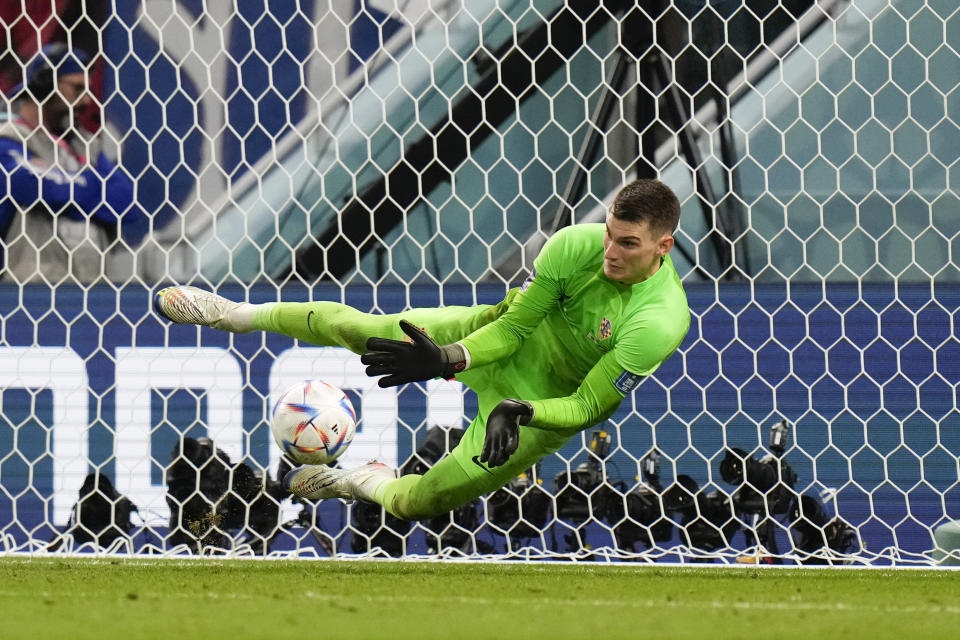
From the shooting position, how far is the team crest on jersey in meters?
3.77

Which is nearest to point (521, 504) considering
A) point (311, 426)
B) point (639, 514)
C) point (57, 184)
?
point (639, 514)

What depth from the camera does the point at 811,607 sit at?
9.94 ft

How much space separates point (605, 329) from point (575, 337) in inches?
7.3

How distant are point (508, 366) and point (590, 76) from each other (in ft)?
7.53

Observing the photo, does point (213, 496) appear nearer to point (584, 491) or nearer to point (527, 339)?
point (584, 491)

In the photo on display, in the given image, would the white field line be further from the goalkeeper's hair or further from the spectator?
the spectator

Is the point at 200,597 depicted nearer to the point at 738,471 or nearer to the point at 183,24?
the point at 738,471

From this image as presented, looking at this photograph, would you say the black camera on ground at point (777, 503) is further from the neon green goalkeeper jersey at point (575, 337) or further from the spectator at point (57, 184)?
the spectator at point (57, 184)

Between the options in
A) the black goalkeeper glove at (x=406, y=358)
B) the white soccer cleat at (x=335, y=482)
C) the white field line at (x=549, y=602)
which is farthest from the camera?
the white soccer cleat at (x=335, y=482)

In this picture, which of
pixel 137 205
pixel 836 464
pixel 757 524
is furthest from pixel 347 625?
pixel 137 205

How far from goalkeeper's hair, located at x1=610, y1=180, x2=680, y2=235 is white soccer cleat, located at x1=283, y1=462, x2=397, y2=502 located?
1303 millimetres

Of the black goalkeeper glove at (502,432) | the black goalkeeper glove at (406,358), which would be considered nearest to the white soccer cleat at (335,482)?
the black goalkeeper glove at (406,358)

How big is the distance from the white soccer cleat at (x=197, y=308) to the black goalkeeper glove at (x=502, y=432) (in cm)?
131

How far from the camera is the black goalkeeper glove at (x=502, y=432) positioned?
10.7 ft
